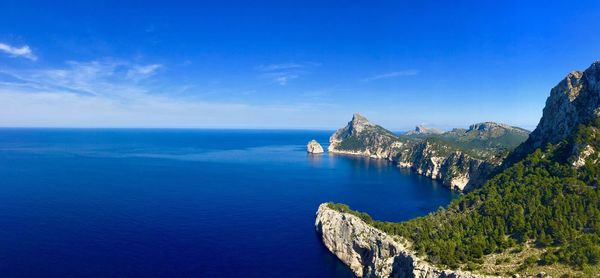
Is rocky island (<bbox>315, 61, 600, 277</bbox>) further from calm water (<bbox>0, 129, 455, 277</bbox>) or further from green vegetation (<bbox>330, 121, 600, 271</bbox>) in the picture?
calm water (<bbox>0, 129, 455, 277</bbox>)

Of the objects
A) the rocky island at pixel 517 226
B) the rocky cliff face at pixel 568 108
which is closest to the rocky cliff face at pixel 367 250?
the rocky island at pixel 517 226

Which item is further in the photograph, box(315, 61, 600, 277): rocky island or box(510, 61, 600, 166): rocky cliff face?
box(510, 61, 600, 166): rocky cliff face

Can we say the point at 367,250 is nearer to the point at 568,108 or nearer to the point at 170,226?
the point at 170,226

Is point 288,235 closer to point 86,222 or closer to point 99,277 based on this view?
point 99,277

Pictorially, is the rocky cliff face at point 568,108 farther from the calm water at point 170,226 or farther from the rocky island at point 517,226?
the calm water at point 170,226

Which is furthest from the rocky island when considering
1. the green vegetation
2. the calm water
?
the calm water

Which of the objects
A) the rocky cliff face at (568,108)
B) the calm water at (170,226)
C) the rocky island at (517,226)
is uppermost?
the rocky cliff face at (568,108)
